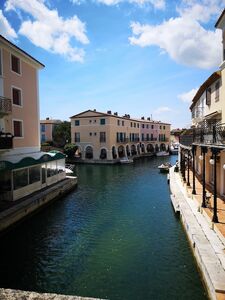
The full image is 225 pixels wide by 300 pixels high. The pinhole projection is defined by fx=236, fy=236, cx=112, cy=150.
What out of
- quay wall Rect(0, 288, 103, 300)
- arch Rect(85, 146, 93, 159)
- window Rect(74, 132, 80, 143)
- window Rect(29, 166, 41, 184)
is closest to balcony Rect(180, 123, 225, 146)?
quay wall Rect(0, 288, 103, 300)

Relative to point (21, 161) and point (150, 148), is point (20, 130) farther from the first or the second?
point (150, 148)

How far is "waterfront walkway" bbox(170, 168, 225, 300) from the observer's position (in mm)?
7854

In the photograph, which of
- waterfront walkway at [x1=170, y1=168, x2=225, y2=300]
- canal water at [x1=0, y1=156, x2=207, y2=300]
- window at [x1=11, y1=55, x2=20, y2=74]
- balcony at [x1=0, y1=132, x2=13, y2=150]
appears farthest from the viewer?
window at [x1=11, y1=55, x2=20, y2=74]

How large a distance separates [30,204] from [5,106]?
292 inches

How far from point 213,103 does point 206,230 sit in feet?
38.2

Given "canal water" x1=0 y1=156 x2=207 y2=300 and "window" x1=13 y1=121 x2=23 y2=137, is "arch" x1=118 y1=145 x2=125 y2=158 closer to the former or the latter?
"canal water" x1=0 y1=156 x2=207 y2=300

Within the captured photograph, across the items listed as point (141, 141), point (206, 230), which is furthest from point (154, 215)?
point (141, 141)

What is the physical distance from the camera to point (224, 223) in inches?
471

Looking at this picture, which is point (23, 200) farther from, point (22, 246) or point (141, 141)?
point (141, 141)

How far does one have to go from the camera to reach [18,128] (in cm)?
2044

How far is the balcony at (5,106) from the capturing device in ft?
55.4

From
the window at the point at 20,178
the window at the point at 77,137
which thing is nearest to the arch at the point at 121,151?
the window at the point at 77,137

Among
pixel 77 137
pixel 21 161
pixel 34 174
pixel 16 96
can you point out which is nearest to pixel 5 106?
pixel 16 96

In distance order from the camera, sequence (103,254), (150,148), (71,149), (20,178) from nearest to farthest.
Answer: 1. (103,254)
2. (20,178)
3. (71,149)
4. (150,148)
